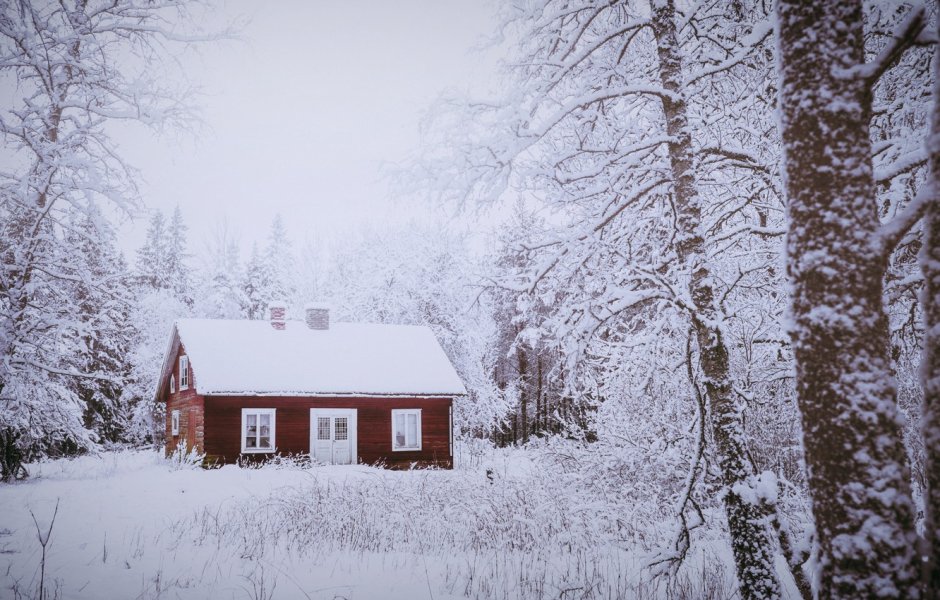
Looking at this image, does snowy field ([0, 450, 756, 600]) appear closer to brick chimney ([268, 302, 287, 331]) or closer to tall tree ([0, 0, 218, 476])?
tall tree ([0, 0, 218, 476])

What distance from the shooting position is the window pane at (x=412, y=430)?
23.5 metres

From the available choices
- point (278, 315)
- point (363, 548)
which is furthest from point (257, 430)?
point (363, 548)

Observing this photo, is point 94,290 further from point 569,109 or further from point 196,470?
point 569,109

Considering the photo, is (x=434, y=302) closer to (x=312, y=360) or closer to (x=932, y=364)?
(x=312, y=360)

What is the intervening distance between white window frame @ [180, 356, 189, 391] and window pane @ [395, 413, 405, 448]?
30.4ft

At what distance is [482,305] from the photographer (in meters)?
6.36

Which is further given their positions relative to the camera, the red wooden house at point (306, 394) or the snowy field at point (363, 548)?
the red wooden house at point (306, 394)

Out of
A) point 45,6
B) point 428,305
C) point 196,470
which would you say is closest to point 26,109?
point 45,6

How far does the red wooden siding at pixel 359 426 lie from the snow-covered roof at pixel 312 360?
68 centimetres

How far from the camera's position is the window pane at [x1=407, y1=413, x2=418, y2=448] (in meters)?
23.5

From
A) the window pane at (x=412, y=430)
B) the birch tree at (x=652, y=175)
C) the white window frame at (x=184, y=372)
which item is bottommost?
the window pane at (x=412, y=430)

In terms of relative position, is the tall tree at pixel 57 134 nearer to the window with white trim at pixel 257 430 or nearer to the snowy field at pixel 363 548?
the snowy field at pixel 363 548

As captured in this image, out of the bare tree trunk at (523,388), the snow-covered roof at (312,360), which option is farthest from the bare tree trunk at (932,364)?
the bare tree trunk at (523,388)

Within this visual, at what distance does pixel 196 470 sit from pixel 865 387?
67.5ft
